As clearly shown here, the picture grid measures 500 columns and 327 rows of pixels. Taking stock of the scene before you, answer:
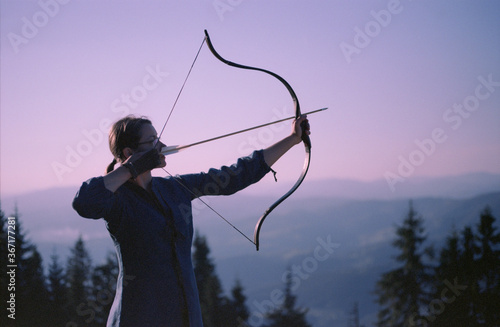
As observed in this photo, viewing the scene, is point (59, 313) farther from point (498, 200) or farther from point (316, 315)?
point (498, 200)

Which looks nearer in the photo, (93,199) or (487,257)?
(93,199)

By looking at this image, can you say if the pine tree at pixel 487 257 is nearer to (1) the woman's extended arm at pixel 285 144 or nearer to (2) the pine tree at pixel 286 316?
(2) the pine tree at pixel 286 316

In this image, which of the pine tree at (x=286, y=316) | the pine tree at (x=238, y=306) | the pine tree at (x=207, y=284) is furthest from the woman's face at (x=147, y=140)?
the pine tree at (x=207, y=284)

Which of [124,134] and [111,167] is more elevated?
[124,134]

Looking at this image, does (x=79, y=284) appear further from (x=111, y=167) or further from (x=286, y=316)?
(x=111, y=167)

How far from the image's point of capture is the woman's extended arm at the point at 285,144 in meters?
2.55

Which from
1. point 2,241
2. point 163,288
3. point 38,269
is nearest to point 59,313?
point 38,269

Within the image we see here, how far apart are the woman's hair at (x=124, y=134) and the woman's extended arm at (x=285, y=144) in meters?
0.60

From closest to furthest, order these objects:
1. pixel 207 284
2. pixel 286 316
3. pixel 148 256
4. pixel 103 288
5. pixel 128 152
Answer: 1. pixel 148 256
2. pixel 128 152
3. pixel 286 316
4. pixel 103 288
5. pixel 207 284

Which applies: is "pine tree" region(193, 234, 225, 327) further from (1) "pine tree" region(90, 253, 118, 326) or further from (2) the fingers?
(2) the fingers

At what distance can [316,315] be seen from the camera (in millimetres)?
115750

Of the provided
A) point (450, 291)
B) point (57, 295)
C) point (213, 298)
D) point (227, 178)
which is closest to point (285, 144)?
point (227, 178)

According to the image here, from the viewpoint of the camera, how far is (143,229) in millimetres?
2096

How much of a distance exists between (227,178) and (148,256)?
546 millimetres
